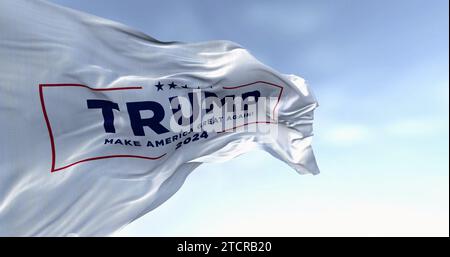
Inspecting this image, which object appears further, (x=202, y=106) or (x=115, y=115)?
(x=202, y=106)

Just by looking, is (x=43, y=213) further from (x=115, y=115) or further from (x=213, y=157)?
(x=213, y=157)

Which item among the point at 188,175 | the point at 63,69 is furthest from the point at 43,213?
the point at 188,175

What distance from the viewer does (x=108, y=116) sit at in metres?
8.27

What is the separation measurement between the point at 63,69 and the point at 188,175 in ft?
10.8

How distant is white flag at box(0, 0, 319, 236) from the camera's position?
7.22m

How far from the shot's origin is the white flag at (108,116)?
722cm

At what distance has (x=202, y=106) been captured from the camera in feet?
31.5

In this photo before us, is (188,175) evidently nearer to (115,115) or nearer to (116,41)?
(115,115)

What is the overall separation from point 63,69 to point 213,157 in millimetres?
3650
